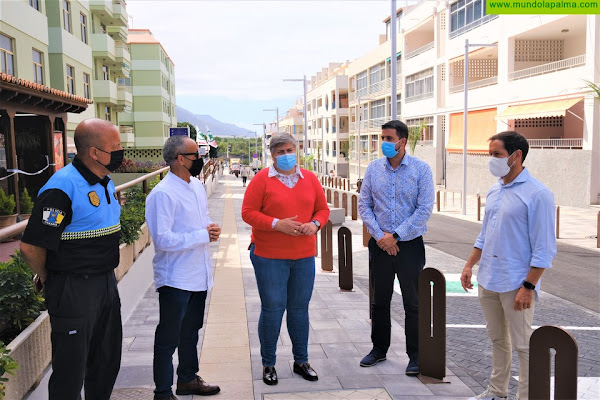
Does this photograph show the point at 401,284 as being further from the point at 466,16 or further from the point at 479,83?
the point at 466,16

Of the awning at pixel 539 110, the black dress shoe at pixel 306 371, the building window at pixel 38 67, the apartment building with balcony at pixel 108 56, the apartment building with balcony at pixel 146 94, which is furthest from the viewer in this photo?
the apartment building with balcony at pixel 146 94

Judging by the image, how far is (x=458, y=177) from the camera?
3719 cm

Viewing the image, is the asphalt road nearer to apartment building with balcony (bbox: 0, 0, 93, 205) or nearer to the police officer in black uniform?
the police officer in black uniform

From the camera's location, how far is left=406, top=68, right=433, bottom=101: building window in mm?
41594

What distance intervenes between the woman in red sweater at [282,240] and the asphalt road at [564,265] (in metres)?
5.21

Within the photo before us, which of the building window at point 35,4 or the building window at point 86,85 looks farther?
the building window at point 86,85

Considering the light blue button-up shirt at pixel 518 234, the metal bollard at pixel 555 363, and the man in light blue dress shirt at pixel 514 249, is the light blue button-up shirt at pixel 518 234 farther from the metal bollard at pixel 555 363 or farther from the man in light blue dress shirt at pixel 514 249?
the metal bollard at pixel 555 363

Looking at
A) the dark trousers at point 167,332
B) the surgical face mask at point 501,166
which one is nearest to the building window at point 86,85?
the dark trousers at point 167,332

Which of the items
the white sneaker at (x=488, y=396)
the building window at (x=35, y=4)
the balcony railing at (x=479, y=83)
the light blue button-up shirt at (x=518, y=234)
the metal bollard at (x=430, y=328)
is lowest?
the white sneaker at (x=488, y=396)

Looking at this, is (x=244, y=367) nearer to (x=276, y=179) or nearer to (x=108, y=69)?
(x=276, y=179)

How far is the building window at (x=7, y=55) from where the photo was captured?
1847 cm

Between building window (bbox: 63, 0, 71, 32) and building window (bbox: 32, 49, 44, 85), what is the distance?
6609mm

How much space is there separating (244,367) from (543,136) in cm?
2935

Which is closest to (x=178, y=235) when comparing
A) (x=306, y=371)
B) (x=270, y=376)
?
(x=270, y=376)
